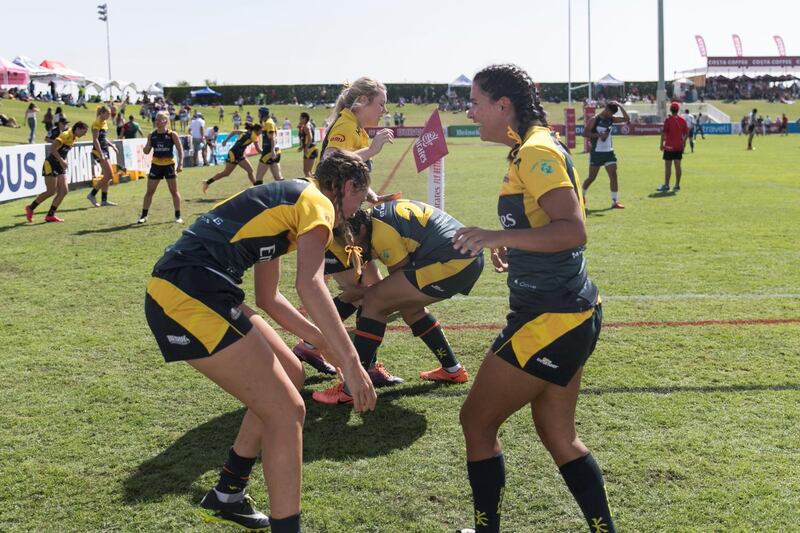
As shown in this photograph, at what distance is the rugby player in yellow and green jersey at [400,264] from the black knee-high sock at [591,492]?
234cm

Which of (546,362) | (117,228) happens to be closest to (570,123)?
(117,228)

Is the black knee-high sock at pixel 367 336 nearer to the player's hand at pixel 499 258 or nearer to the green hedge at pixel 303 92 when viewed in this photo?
the player's hand at pixel 499 258

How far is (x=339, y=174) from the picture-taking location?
3.45 m

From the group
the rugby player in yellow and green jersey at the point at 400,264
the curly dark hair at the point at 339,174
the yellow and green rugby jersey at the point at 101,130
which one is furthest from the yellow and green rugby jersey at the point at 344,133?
the yellow and green rugby jersey at the point at 101,130

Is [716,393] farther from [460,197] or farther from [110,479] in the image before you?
[460,197]

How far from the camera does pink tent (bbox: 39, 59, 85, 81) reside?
5278 cm

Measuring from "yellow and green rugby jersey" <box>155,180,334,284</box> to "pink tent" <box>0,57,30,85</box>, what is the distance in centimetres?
4789

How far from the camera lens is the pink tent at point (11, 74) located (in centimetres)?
4456

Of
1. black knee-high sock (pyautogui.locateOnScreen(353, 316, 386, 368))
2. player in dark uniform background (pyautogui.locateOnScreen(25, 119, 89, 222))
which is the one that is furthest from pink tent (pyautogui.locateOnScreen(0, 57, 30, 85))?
black knee-high sock (pyautogui.locateOnScreen(353, 316, 386, 368))

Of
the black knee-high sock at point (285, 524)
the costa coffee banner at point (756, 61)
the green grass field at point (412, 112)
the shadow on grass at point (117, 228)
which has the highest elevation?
the costa coffee banner at point (756, 61)

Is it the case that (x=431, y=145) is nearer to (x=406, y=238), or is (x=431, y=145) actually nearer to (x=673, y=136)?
(x=406, y=238)

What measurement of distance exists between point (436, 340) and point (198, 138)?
2734cm

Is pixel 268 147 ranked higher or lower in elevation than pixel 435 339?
higher

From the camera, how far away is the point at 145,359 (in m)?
6.39
